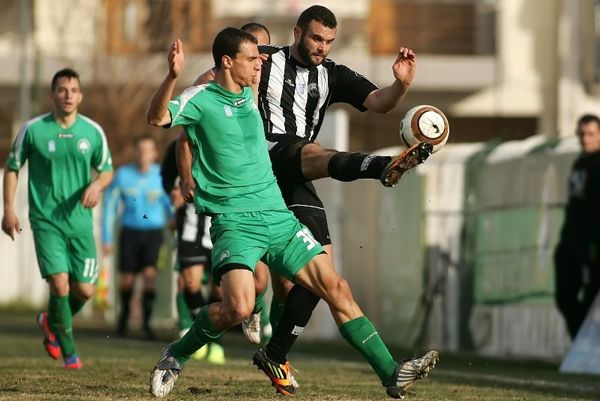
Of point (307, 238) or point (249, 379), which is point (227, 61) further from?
point (249, 379)

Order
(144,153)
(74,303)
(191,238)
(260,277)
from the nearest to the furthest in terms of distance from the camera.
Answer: (260,277)
(74,303)
(191,238)
(144,153)

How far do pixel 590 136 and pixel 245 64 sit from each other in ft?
19.4

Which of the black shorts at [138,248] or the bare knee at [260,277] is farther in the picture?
the black shorts at [138,248]

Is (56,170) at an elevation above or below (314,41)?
below

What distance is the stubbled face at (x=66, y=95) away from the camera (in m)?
12.4

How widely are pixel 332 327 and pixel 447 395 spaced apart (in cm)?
1036

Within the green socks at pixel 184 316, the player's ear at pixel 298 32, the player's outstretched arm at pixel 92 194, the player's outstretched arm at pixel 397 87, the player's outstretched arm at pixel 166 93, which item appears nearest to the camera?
the player's outstretched arm at pixel 166 93

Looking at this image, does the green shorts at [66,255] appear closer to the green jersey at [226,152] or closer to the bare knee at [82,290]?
the bare knee at [82,290]

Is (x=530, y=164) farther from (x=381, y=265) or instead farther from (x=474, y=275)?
(x=381, y=265)

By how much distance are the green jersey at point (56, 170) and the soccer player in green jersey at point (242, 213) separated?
350 cm

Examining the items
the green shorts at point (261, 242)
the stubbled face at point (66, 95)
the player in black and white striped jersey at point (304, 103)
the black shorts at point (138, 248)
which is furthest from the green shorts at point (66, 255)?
the black shorts at point (138, 248)

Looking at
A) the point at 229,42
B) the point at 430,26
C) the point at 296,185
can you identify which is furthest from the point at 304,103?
the point at 430,26

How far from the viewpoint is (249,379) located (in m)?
11.2

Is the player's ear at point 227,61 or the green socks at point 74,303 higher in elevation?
the player's ear at point 227,61
